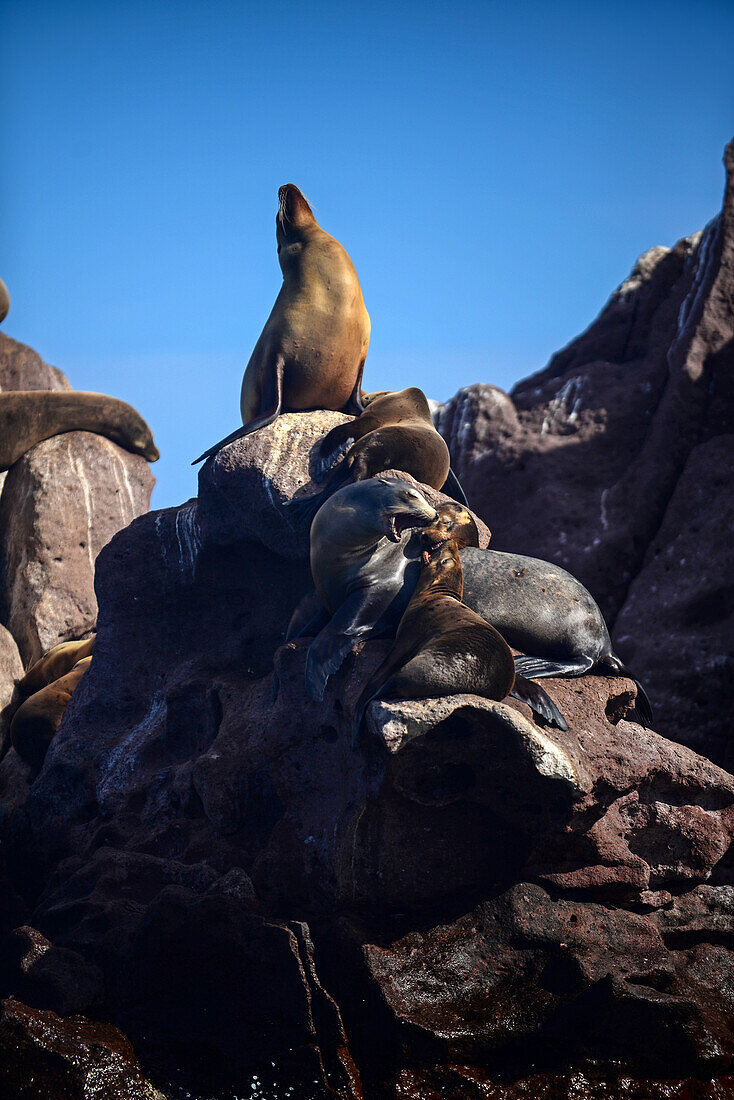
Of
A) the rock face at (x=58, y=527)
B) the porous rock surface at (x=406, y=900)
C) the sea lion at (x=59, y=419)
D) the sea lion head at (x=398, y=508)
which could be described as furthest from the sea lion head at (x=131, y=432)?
the sea lion head at (x=398, y=508)

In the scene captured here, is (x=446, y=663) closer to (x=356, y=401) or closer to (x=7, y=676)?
(x=356, y=401)

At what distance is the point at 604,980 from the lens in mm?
3271

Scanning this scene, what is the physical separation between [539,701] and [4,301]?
36.1 ft

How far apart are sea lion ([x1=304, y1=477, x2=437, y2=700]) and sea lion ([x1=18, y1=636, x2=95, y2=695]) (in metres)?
3.36

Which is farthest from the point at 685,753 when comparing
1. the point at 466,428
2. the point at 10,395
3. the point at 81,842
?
the point at 10,395

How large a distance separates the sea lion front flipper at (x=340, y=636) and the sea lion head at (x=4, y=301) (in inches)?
391

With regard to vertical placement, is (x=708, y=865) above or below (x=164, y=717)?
below

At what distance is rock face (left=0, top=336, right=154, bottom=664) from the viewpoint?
8.99 meters

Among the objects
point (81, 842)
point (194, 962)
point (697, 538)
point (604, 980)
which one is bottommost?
point (604, 980)

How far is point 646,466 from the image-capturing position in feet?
27.6

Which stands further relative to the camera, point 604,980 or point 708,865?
point 708,865

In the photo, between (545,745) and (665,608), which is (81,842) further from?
(665,608)

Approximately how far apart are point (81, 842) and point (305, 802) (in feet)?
5.27

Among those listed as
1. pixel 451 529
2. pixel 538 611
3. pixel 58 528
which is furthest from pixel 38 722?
pixel 538 611
